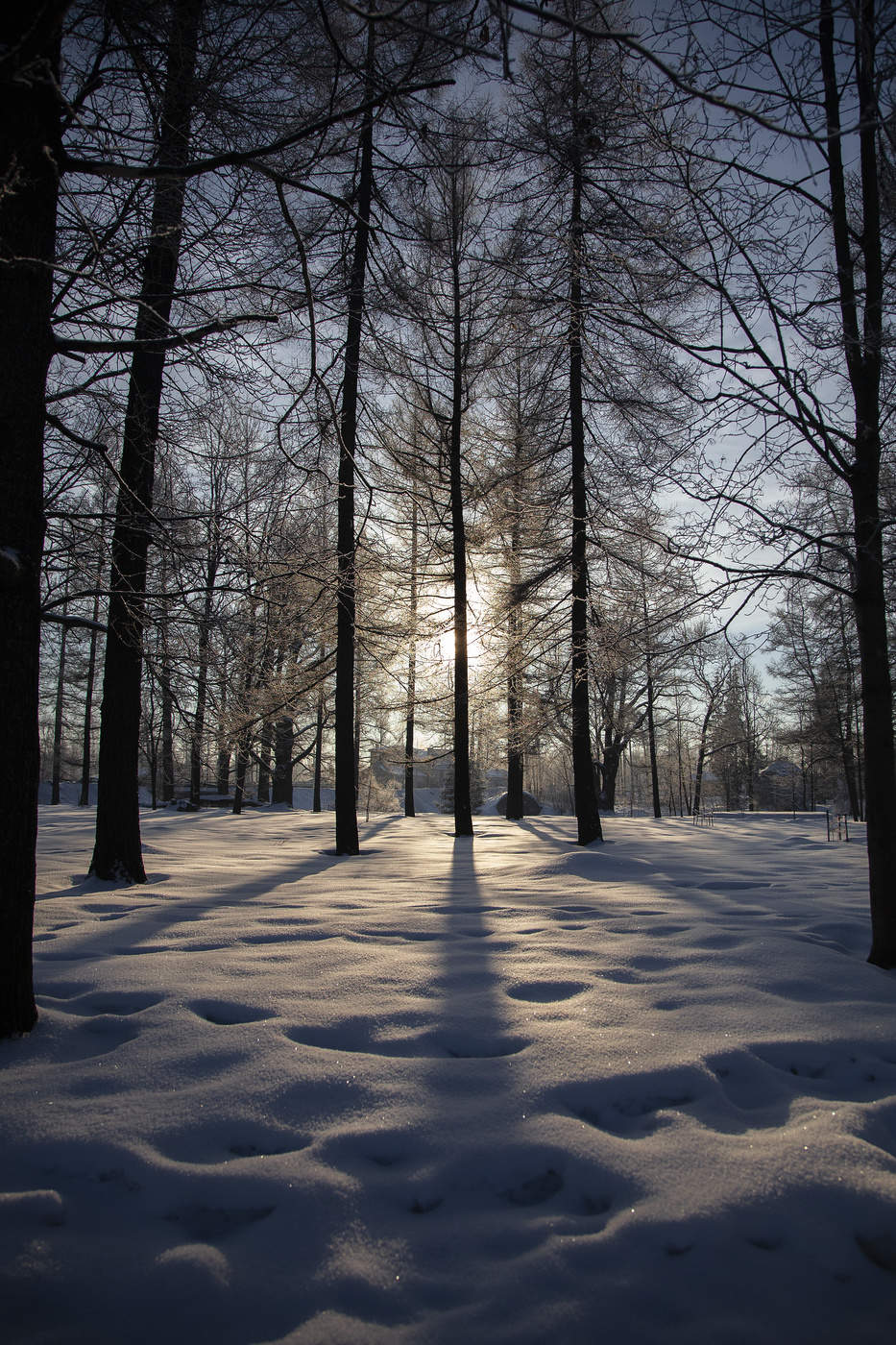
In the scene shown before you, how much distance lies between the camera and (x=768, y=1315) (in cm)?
135

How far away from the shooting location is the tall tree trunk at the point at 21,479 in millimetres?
2449

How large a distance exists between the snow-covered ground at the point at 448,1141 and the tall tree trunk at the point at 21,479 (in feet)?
1.46

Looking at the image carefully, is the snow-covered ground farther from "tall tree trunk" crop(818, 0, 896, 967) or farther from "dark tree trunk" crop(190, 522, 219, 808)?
"dark tree trunk" crop(190, 522, 219, 808)

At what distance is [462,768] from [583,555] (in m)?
3.94

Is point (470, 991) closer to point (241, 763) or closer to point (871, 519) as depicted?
point (871, 519)

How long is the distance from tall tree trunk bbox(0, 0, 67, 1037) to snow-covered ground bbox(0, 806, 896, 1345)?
1.46 ft

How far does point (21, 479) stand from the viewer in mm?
2523

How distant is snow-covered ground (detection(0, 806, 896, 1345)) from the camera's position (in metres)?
1.36

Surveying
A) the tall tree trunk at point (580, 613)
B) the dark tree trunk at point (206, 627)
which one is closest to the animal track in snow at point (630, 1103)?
the dark tree trunk at point (206, 627)

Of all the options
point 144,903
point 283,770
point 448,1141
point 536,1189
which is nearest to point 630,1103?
point 536,1189

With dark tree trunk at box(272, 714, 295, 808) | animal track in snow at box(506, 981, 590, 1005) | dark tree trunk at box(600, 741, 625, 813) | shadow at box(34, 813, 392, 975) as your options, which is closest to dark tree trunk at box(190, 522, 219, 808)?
shadow at box(34, 813, 392, 975)

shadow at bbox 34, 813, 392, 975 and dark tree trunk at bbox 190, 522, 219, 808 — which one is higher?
dark tree trunk at bbox 190, 522, 219, 808

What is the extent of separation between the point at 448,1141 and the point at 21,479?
2.85 meters

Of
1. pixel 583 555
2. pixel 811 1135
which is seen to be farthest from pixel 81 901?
pixel 583 555
